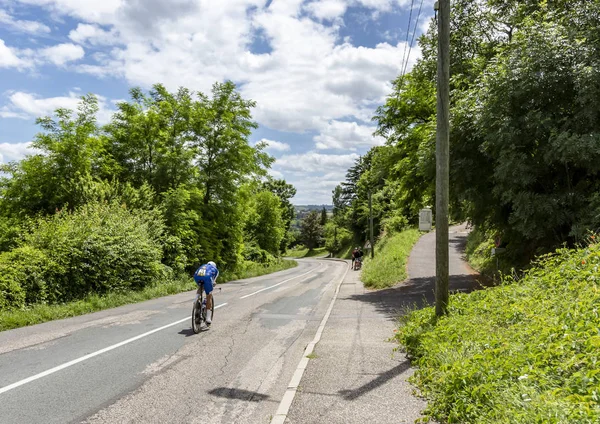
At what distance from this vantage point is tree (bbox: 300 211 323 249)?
356ft

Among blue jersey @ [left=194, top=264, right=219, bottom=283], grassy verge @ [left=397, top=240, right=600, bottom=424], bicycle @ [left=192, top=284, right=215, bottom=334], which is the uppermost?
blue jersey @ [left=194, top=264, right=219, bottom=283]

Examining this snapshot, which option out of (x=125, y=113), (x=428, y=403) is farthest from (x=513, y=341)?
(x=125, y=113)

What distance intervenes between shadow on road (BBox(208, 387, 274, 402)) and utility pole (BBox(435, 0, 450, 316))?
4.32m

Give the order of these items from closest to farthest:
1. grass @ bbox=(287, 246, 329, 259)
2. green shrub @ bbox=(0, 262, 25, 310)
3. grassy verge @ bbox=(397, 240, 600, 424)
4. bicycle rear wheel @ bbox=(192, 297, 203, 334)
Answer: grassy verge @ bbox=(397, 240, 600, 424) < bicycle rear wheel @ bbox=(192, 297, 203, 334) < green shrub @ bbox=(0, 262, 25, 310) < grass @ bbox=(287, 246, 329, 259)

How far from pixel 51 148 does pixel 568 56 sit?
2330cm

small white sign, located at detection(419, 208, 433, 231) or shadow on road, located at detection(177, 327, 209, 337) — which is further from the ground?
small white sign, located at detection(419, 208, 433, 231)

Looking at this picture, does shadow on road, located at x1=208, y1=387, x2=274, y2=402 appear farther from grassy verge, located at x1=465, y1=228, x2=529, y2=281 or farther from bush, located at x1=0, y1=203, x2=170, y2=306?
bush, located at x1=0, y1=203, x2=170, y2=306

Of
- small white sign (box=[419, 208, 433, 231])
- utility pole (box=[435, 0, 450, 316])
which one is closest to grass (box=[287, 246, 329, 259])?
small white sign (box=[419, 208, 433, 231])

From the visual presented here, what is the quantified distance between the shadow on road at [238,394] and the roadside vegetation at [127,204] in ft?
23.5

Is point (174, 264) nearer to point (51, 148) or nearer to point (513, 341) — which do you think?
point (51, 148)

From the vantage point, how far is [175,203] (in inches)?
913

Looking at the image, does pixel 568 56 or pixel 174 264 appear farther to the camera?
pixel 174 264

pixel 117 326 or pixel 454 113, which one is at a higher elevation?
pixel 454 113

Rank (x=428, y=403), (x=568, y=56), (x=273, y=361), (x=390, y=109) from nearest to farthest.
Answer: (x=428, y=403) < (x=273, y=361) < (x=568, y=56) < (x=390, y=109)
